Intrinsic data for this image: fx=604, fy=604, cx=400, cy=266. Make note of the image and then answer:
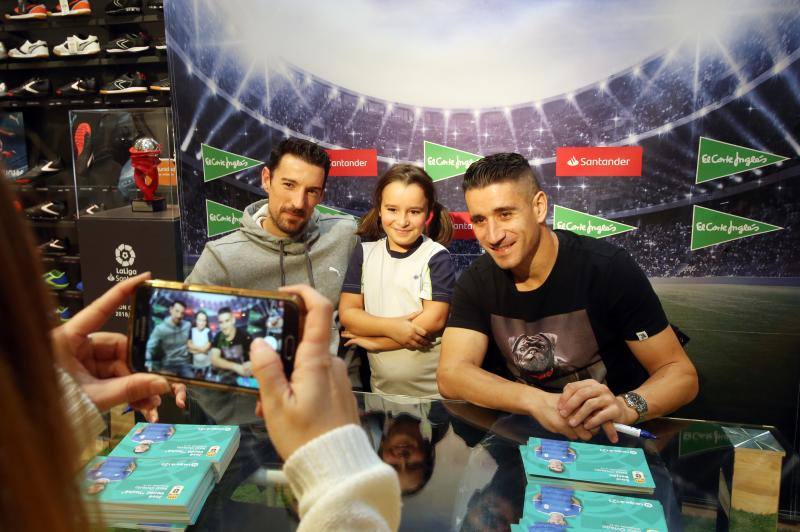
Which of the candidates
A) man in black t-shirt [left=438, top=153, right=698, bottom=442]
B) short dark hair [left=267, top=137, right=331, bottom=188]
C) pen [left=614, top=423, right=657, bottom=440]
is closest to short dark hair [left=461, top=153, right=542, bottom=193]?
man in black t-shirt [left=438, top=153, right=698, bottom=442]

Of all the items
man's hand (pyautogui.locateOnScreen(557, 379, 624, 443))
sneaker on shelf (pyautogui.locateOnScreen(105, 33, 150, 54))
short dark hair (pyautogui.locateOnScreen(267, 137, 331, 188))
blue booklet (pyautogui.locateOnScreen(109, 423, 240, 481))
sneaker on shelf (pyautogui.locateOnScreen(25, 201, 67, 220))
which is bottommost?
blue booklet (pyautogui.locateOnScreen(109, 423, 240, 481))

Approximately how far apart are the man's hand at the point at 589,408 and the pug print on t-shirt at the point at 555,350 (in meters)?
0.58

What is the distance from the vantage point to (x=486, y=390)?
191 cm

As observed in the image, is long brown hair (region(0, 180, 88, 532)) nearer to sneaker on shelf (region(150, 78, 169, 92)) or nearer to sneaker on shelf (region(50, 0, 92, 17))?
sneaker on shelf (region(150, 78, 169, 92))

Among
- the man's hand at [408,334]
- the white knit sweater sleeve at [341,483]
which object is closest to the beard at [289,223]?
the man's hand at [408,334]

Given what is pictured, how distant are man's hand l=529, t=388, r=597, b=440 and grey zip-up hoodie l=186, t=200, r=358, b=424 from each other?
1162mm

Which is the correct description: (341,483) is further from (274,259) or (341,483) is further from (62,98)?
(62,98)

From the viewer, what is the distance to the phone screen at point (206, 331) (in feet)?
3.42

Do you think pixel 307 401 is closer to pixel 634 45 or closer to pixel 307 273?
pixel 307 273

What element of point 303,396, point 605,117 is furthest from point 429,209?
point 303,396

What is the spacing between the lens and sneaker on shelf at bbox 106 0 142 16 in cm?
486

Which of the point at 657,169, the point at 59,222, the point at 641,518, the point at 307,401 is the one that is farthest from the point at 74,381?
the point at 59,222

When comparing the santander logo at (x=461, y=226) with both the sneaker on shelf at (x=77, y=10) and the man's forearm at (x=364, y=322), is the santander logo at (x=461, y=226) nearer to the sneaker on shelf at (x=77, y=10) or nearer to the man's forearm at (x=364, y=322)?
the man's forearm at (x=364, y=322)

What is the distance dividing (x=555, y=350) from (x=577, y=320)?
136mm
